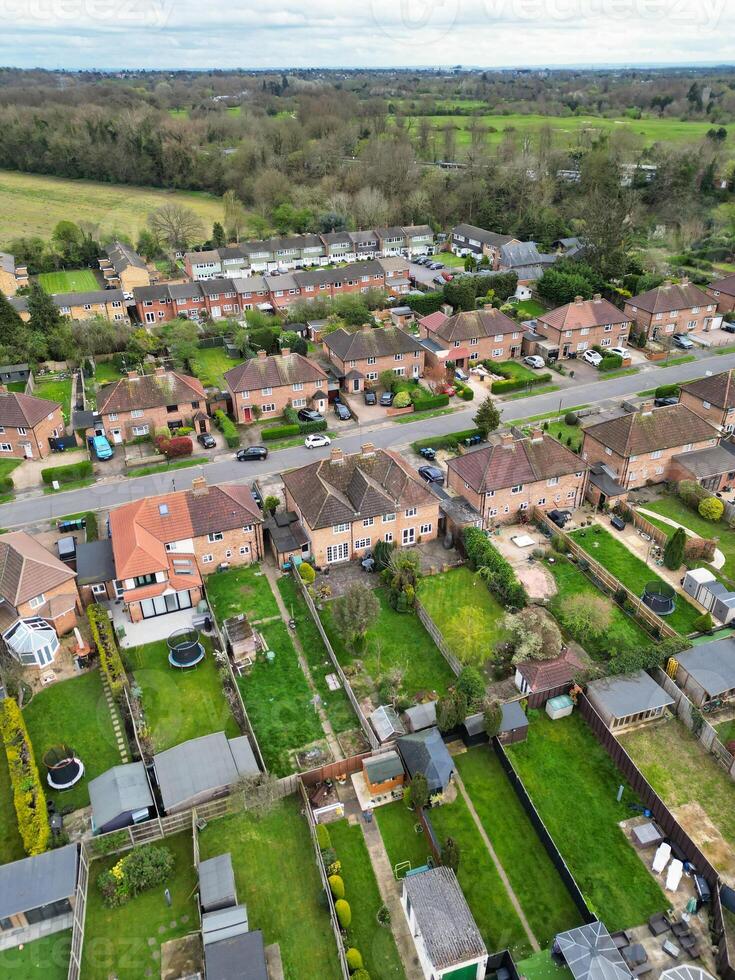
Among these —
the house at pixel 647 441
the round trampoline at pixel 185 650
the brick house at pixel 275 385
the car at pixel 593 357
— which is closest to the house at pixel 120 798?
the round trampoline at pixel 185 650

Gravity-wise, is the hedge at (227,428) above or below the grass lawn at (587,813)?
above

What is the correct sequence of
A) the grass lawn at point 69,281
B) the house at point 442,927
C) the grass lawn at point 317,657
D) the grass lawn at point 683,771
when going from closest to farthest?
the house at point 442,927, the grass lawn at point 683,771, the grass lawn at point 317,657, the grass lawn at point 69,281

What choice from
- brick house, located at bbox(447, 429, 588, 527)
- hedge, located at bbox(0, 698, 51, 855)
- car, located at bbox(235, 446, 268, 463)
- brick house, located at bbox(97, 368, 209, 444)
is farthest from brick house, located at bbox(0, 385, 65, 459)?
brick house, located at bbox(447, 429, 588, 527)

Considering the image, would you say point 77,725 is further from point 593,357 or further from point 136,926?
point 593,357

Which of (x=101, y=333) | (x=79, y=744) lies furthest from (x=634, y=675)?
(x=101, y=333)

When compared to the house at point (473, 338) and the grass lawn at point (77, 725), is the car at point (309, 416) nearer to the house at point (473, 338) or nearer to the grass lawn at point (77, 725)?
the house at point (473, 338)

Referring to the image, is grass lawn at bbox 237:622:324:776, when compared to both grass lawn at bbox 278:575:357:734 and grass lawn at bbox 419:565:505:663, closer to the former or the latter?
grass lawn at bbox 278:575:357:734

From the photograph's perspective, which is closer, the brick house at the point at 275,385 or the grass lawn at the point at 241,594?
the grass lawn at the point at 241,594
